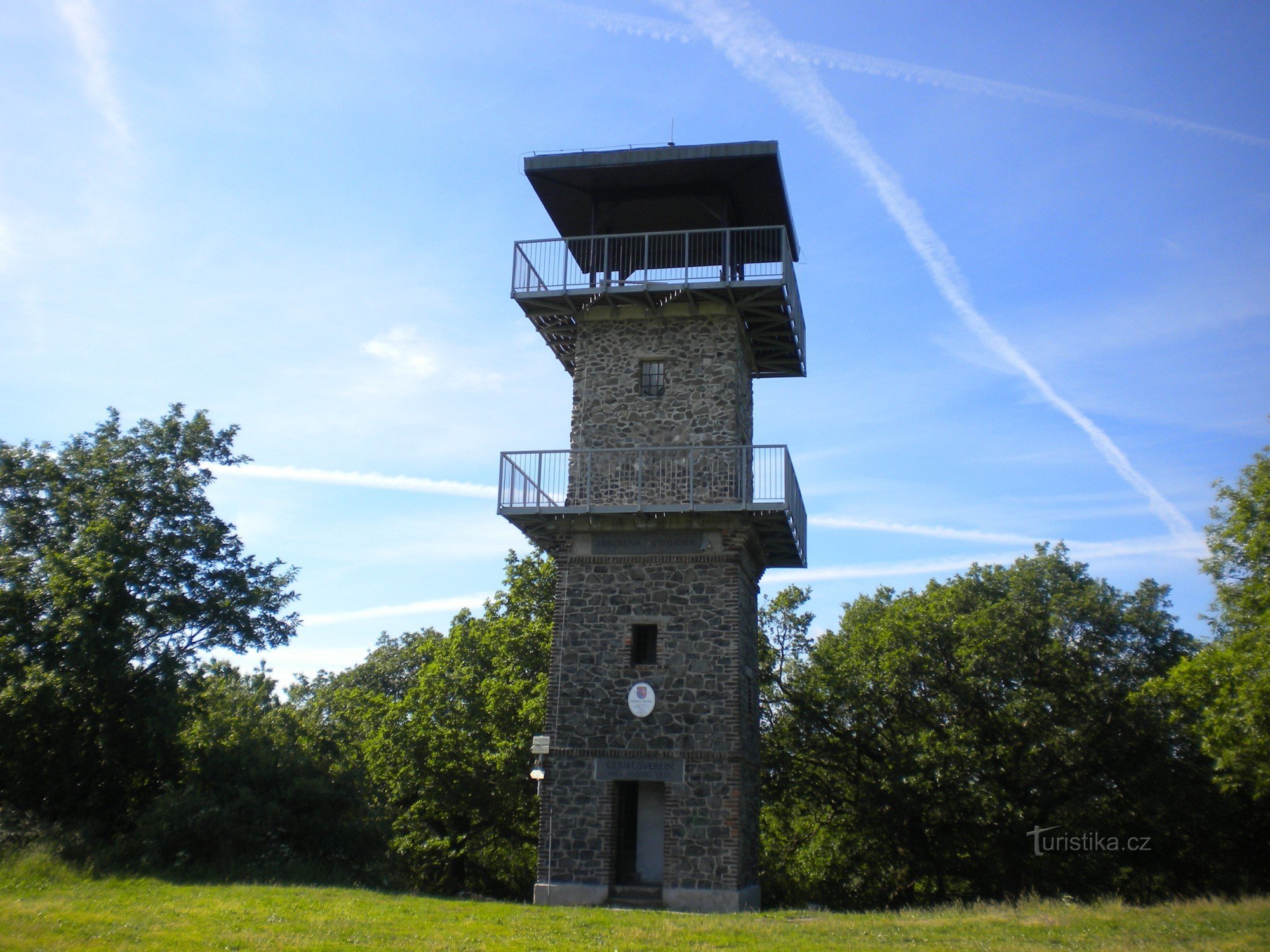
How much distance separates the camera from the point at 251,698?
3103 cm

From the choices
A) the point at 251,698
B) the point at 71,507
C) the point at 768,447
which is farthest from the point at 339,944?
the point at 251,698

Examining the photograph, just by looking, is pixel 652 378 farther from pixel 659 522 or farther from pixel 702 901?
pixel 702 901

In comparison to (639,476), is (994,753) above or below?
below

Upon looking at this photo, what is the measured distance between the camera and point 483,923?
12383 millimetres

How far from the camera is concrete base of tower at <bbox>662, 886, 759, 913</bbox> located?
15.5 meters

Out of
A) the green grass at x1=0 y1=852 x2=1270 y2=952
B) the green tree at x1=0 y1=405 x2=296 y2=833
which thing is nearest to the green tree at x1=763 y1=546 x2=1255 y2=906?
the green grass at x1=0 y1=852 x2=1270 y2=952

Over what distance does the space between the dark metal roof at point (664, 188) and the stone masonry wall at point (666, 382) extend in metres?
2.15

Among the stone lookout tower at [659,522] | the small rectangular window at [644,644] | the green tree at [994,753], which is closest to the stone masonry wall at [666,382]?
the stone lookout tower at [659,522]

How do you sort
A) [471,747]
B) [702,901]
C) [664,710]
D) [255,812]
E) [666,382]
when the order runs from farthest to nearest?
[471,747], [255,812], [666,382], [664,710], [702,901]

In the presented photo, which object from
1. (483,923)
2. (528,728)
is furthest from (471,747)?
(483,923)

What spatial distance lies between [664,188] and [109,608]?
13798 millimetres

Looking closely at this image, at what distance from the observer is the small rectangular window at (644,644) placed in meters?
17.3

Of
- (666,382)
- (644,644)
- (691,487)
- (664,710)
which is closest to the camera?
(664,710)

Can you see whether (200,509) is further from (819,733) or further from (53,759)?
(819,733)
